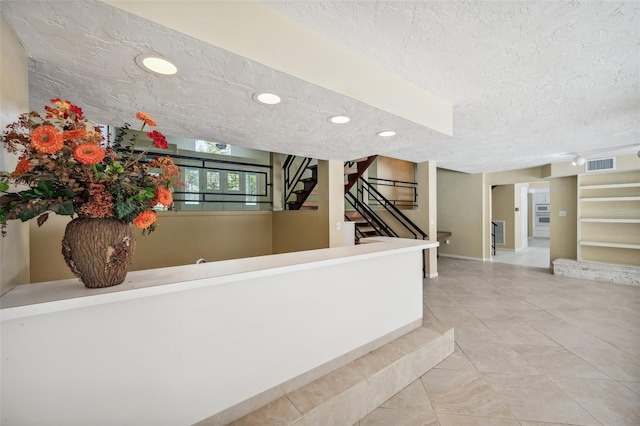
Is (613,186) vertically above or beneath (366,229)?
above

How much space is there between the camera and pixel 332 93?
166 cm

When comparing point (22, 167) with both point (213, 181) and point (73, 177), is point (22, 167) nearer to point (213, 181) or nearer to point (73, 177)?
point (73, 177)

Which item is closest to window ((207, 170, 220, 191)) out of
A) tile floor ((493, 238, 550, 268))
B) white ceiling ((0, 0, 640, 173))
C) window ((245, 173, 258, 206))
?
window ((245, 173, 258, 206))

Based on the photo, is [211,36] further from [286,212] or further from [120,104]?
[286,212]

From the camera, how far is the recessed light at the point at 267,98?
1682 millimetres

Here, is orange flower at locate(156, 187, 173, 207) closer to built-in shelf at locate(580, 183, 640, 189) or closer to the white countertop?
the white countertop

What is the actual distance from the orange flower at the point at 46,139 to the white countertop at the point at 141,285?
52 centimetres

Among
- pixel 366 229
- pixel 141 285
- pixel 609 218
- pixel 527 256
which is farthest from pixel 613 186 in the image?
pixel 141 285

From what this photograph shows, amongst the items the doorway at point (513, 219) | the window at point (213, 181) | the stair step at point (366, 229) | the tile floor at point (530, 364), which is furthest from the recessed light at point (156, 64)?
the doorway at point (513, 219)

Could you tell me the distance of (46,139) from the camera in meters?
Result: 0.85

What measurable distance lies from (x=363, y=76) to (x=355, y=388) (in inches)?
82.4

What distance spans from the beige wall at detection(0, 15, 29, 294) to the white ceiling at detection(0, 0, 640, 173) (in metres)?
0.08

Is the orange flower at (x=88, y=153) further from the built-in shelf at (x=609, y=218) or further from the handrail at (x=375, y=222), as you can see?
the built-in shelf at (x=609, y=218)

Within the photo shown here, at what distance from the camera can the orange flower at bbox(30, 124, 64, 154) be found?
837mm
